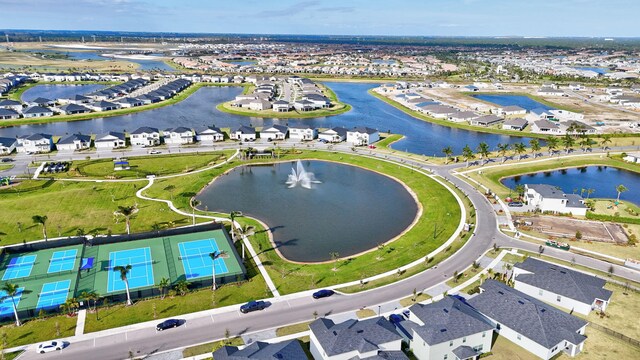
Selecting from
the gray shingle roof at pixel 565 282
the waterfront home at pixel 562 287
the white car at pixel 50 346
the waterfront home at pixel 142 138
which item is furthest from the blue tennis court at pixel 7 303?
the waterfront home at pixel 142 138

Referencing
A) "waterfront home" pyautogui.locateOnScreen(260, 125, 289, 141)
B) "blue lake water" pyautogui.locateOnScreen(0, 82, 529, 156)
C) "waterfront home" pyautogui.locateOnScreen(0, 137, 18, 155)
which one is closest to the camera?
"waterfront home" pyautogui.locateOnScreen(0, 137, 18, 155)

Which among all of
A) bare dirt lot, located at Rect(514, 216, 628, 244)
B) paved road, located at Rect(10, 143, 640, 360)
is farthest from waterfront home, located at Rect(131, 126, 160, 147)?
bare dirt lot, located at Rect(514, 216, 628, 244)

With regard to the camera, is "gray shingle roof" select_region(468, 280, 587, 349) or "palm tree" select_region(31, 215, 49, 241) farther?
"palm tree" select_region(31, 215, 49, 241)

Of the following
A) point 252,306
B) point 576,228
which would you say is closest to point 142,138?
point 252,306

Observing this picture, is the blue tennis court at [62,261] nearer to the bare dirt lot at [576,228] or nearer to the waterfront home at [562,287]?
the waterfront home at [562,287]

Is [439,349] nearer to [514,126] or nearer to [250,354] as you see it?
[250,354]

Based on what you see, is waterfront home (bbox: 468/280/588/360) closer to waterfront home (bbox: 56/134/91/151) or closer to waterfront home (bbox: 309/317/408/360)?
waterfront home (bbox: 309/317/408/360)

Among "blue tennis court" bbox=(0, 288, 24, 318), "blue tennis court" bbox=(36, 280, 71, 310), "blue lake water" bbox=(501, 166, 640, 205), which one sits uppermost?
"blue lake water" bbox=(501, 166, 640, 205)
